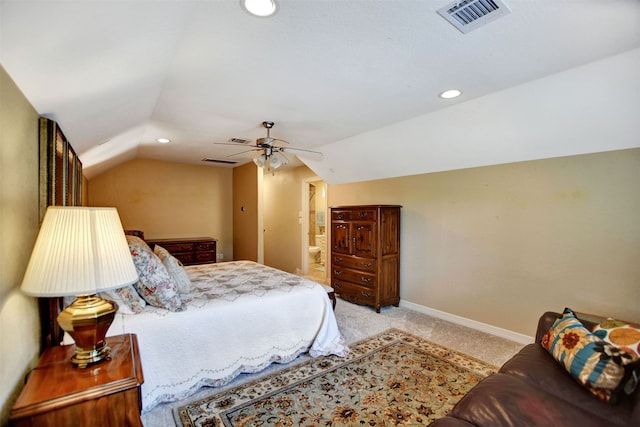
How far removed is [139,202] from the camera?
5.68 m

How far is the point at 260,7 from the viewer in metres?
1.47

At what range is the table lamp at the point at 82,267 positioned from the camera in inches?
44.1

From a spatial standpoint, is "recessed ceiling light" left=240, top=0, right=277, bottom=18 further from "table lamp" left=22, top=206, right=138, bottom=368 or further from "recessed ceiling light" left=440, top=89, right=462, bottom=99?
"recessed ceiling light" left=440, top=89, right=462, bottom=99

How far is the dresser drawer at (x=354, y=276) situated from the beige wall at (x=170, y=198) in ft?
10.3

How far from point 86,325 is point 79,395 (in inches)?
11.7

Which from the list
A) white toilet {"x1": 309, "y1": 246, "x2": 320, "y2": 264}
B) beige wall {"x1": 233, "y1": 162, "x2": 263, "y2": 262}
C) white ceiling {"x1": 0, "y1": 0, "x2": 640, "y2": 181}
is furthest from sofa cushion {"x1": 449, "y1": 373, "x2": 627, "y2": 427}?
white toilet {"x1": 309, "y1": 246, "x2": 320, "y2": 264}

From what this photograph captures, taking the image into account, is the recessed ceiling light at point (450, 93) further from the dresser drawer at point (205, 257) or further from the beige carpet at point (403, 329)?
the dresser drawer at point (205, 257)

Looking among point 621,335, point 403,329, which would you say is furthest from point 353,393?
point 621,335

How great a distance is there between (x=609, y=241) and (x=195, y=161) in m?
6.10

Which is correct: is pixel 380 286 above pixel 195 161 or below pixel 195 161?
below

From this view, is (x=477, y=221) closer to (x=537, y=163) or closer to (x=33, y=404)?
(x=537, y=163)

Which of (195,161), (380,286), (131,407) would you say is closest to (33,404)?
(131,407)

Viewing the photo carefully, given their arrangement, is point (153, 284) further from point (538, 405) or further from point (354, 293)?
point (354, 293)

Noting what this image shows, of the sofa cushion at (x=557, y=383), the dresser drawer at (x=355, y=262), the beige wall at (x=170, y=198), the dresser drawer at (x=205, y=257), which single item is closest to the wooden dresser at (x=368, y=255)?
the dresser drawer at (x=355, y=262)
